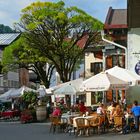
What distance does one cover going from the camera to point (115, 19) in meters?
39.7

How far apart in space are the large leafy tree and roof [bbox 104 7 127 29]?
8.18 feet

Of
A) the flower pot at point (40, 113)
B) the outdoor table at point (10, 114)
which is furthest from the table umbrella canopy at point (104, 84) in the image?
the outdoor table at point (10, 114)

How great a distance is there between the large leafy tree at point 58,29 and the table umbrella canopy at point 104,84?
20013 millimetres

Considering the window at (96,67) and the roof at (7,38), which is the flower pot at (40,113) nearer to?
the window at (96,67)

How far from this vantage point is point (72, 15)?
44.3 meters

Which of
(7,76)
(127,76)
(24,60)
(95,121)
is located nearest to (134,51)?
(127,76)

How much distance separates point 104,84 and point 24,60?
105 feet

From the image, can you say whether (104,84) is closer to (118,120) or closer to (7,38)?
(118,120)

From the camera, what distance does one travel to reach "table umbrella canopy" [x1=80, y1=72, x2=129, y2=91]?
22984 millimetres

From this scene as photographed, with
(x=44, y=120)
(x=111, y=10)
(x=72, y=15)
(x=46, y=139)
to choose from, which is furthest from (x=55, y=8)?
(x=46, y=139)

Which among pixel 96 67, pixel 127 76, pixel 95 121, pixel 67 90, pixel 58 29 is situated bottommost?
pixel 95 121

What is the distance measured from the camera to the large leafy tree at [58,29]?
43.3 m

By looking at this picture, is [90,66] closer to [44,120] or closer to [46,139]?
[44,120]

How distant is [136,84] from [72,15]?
21.5 metres
